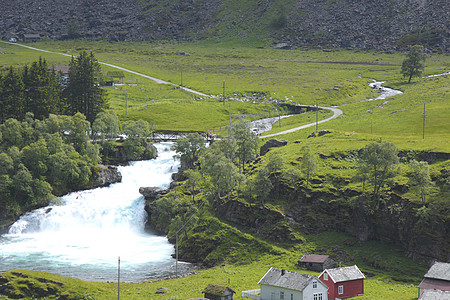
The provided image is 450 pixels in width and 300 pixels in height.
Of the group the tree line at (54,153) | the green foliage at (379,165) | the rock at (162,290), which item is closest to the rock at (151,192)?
the tree line at (54,153)

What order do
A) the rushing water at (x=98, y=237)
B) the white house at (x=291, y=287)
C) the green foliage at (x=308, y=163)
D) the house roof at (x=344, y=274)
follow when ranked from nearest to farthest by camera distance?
the white house at (x=291, y=287)
the house roof at (x=344, y=274)
the rushing water at (x=98, y=237)
the green foliage at (x=308, y=163)

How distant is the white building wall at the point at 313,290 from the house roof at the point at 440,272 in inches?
554

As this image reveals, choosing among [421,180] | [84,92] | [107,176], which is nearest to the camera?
[421,180]

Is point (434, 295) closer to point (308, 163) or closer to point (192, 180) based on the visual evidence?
point (308, 163)

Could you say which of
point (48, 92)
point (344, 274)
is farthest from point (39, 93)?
point (344, 274)

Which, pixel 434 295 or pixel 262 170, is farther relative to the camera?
pixel 262 170

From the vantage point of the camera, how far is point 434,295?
70.1 metres

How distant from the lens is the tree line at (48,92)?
488 feet

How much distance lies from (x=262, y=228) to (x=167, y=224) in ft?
75.2

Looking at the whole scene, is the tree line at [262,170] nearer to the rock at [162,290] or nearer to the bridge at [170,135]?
the bridge at [170,135]

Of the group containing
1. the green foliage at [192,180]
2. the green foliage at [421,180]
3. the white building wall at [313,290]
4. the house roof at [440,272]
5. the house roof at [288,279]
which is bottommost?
the white building wall at [313,290]

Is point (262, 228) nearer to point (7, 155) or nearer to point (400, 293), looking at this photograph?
point (400, 293)

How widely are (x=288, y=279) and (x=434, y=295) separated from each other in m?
18.5

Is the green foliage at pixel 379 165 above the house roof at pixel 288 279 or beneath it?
above
